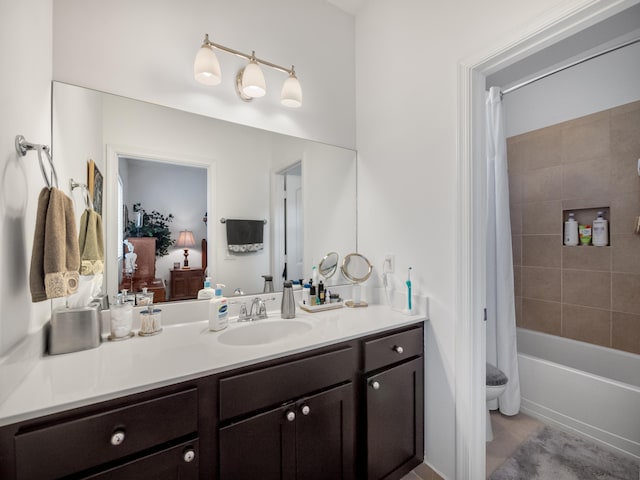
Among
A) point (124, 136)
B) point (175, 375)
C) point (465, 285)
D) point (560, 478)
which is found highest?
point (124, 136)

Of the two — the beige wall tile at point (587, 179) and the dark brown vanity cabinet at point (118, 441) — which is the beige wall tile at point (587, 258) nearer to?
the beige wall tile at point (587, 179)

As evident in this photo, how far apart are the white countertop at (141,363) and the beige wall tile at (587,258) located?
5.56ft

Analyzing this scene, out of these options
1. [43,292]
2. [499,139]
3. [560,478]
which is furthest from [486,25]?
[560,478]

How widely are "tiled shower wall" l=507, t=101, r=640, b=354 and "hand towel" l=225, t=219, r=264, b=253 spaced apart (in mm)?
2272

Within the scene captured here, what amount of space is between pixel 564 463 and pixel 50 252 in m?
2.58

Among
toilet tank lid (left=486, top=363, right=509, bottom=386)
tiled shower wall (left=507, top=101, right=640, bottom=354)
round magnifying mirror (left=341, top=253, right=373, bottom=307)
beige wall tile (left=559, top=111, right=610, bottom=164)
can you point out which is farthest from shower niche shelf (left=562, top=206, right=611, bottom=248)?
round magnifying mirror (left=341, top=253, right=373, bottom=307)

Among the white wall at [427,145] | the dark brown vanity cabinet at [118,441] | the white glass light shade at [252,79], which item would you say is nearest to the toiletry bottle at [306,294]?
the white wall at [427,145]

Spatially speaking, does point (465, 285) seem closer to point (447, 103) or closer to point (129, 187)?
point (447, 103)

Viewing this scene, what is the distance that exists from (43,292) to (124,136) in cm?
80

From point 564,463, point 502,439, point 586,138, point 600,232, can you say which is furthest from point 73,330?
point 586,138

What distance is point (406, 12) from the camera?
66.1 inches

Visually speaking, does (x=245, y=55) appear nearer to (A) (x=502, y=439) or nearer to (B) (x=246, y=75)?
(B) (x=246, y=75)

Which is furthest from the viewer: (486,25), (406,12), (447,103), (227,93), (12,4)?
(406,12)

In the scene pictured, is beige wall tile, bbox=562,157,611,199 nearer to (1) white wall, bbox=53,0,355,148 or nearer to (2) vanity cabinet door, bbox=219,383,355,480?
(1) white wall, bbox=53,0,355,148
